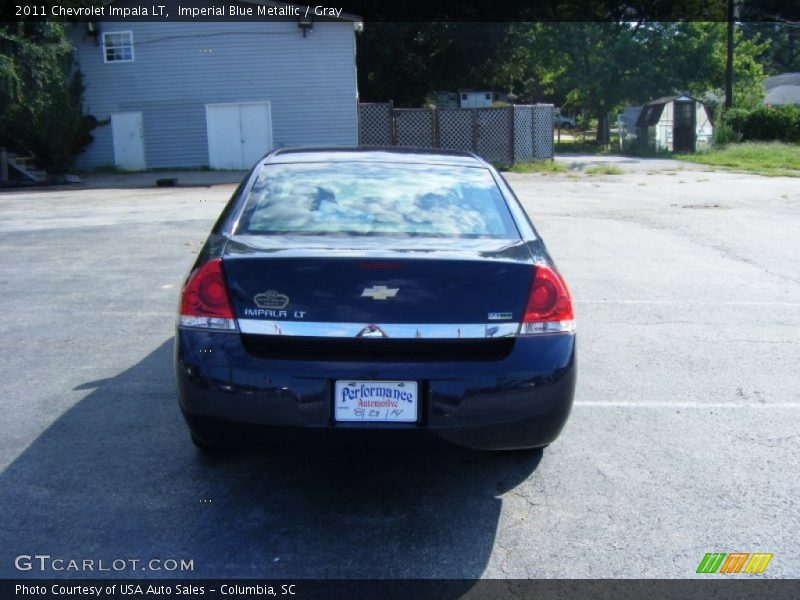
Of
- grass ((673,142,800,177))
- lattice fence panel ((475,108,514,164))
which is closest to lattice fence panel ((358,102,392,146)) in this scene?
lattice fence panel ((475,108,514,164))

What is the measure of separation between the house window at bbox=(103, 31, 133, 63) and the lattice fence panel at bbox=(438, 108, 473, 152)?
1046cm

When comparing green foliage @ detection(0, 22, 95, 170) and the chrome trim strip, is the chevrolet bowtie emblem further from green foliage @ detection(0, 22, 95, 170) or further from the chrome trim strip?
green foliage @ detection(0, 22, 95, 170)

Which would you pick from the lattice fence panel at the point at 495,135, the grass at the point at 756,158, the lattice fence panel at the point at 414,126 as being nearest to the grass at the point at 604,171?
the lattice fence panel at the point at 495,135

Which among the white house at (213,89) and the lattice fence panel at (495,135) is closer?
the white house at (213,89)

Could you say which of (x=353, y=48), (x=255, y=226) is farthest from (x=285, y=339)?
(x=353, y=48)

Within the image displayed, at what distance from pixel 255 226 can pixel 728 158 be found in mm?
30331

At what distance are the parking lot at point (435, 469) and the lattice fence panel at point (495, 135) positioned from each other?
765 inches

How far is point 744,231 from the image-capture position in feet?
42.5

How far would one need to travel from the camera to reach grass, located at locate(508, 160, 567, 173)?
26906mm

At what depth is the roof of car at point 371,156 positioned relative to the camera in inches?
190

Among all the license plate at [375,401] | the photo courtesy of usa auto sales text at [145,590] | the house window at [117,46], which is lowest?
the photo courtesy of usa auto sales text at [145,590]

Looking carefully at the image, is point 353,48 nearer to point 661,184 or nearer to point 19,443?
point 661,184

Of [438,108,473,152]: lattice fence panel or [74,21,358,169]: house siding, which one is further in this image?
[74,21,358,169]: house siding

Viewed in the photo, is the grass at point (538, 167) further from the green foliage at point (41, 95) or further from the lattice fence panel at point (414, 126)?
the green foliage at point (41, 95)
